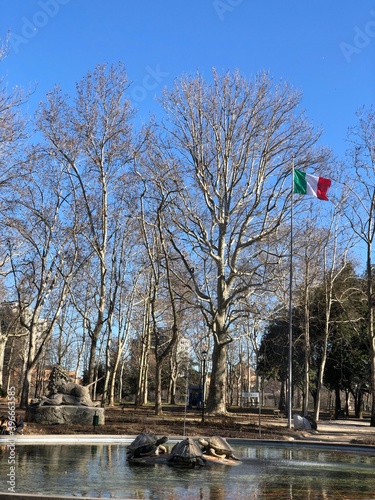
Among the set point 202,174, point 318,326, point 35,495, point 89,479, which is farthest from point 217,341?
point 35,495

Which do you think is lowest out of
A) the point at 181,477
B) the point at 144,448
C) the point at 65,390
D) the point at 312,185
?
the point at 181,477

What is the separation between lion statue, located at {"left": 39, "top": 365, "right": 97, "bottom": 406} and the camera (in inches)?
Result: 943

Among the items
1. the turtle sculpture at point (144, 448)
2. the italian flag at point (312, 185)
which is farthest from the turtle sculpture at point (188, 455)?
the italian flag at point (312, 185)

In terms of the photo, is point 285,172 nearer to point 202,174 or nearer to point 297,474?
point 202,174

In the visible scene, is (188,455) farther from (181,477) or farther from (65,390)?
(65,390)

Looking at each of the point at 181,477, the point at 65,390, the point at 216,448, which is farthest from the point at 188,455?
the point at 65,390

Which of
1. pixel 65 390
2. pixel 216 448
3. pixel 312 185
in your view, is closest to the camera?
pixel 216 448

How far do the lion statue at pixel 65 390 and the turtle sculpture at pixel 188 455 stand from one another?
10.6 metres

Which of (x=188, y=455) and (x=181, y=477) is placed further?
(x=188, y=455)

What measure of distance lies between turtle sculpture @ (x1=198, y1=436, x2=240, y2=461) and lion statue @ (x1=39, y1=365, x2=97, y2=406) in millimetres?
9955

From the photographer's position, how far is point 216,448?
1505 centimetres

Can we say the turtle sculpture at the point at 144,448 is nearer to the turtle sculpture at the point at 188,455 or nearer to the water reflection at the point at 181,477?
the water reflection at the point at 181,477

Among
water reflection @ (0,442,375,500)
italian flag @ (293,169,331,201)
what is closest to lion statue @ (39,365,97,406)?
water reflection @ (0,442,375,500)

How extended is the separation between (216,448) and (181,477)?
2887 mm
